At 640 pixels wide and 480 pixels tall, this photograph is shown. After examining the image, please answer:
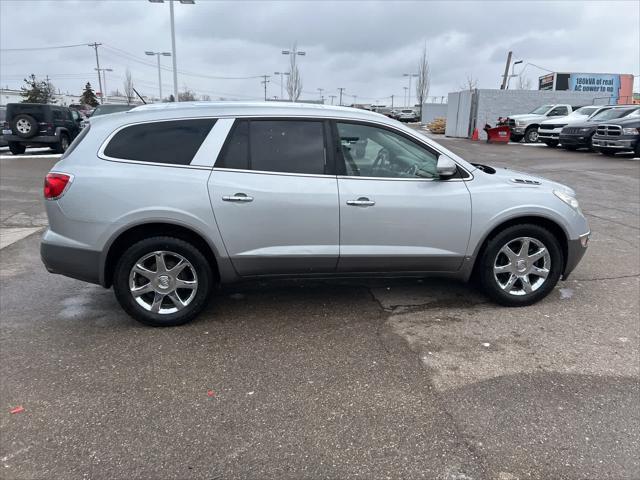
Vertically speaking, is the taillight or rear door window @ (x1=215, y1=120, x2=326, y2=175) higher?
rear door window @ (x1=215, y1=120, x2=326, y2=175)

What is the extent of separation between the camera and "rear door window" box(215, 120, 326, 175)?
4.05 metres

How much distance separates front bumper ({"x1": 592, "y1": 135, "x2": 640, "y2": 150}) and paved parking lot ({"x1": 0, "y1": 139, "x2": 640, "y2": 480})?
51.5ft

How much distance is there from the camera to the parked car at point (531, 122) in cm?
2648

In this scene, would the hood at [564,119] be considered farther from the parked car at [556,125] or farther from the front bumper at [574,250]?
the front bumper at [574,250]

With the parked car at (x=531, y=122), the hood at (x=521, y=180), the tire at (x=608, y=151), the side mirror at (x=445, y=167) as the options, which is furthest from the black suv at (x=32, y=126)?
the parked car at (x=531, y=122)

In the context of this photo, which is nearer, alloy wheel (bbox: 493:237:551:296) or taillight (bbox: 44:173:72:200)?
taillight (bbox: 44:173:72:200)

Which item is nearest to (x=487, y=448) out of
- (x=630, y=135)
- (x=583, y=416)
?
(x=583, y=416)

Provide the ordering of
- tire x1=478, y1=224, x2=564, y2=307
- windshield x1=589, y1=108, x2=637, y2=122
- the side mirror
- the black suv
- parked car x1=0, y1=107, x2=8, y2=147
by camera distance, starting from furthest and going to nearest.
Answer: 1. windshield x1=589, y1=108, x2=637, y2=122
2. parked car x1=0, y1=107, x2=8, y2=147
3. the black suv
4. tire x1=478, y1=224, x2=564, y2=307
5. the side mirror

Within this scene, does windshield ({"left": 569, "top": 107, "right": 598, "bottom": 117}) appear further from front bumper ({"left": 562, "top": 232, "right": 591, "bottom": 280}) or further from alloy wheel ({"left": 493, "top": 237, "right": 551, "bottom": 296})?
alloy wheel ({"left": 493, "top": 237, "right": 551, "bottom": 296})

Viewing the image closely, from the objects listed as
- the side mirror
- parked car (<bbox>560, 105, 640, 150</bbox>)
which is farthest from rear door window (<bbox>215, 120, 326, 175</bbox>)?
parked car (<bbox>560, 105, 640, 150</bbox>)

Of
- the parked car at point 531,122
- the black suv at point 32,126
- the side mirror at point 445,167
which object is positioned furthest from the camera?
the parked car at point 531,122

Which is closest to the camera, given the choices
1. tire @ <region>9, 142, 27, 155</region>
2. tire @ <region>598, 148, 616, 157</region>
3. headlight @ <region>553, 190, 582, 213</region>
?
headlight @ <region>553, 190, 582, 213</region>

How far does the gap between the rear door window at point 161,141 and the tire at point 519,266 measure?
262cm

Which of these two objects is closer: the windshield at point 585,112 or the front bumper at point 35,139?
the front bumper at point 35,139
